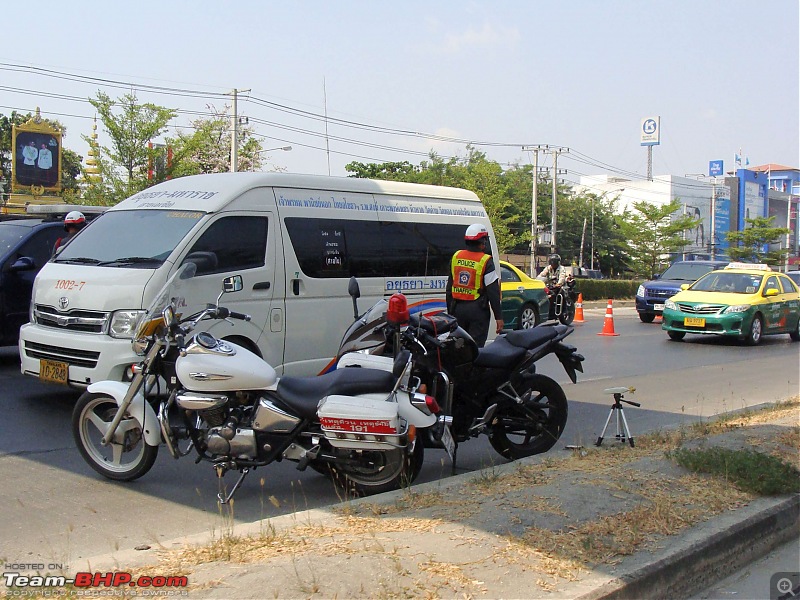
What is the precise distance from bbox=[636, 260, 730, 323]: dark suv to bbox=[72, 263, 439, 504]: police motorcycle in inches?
720

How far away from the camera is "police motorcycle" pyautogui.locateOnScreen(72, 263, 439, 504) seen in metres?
5.47

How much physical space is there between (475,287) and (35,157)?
129 ft

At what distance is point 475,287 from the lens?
8164mm

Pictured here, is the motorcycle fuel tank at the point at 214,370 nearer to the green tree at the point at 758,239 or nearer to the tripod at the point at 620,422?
the tripod at the point at 620,422

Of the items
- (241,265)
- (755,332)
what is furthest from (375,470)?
(755,332)

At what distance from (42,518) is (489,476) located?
286cm

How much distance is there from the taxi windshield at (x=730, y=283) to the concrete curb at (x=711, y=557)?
1396 centimetres

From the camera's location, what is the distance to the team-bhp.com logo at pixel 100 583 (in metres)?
3.75

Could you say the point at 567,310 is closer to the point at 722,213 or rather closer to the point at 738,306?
the point at 738,306

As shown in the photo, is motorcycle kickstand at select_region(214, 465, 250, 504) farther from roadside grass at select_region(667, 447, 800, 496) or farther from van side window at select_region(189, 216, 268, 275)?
roadside grass at select_region(667, 447, 800, 496)

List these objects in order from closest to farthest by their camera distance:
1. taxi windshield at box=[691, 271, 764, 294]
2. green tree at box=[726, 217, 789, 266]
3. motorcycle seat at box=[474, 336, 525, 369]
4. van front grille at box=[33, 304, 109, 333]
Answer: motorcycle seat at box=[474, 336, 525, 369] < van front grille at box=[33, 304, 109, 333] < taxi windshield at box=[691, 271, 764, 294] < green tree at box=[726, 217, 789, 266]

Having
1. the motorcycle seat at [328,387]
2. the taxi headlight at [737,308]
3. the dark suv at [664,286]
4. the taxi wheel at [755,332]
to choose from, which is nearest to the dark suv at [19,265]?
the motorcycle seat at [328,387]

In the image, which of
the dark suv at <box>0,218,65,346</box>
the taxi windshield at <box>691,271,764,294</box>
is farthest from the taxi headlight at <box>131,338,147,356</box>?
the taxi windshield at <box>691,271,764,294</box>

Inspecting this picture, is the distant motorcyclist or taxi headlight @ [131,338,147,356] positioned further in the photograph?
the distant motorcyclist
